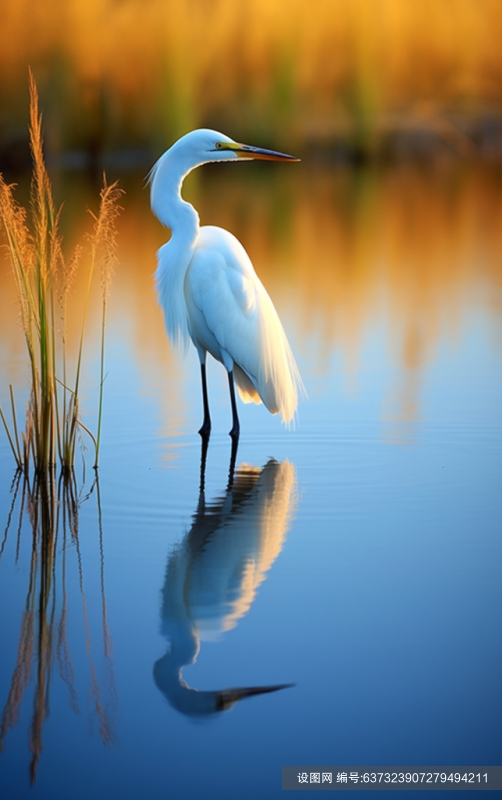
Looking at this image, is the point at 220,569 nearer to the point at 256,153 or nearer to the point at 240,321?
the point at 240,321

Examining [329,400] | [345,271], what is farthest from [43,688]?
[345,271]

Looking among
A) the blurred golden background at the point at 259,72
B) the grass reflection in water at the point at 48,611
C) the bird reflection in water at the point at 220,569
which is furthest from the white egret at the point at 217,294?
the blurred golden background at the point at 259,72

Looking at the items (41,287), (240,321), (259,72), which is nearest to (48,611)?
(41,287)

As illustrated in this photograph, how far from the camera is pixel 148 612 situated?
2.87m

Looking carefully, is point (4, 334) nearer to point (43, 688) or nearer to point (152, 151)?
point (43, 688)

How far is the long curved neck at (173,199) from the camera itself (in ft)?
16.0

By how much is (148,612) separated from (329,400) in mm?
2727

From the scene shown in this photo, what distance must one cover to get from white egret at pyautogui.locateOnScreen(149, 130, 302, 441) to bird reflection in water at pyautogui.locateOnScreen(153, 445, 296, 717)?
608 mm

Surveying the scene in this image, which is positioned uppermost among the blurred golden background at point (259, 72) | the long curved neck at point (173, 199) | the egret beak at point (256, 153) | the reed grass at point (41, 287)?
the blurred golden background at point (259, 72)

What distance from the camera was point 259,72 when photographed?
91.8 ft

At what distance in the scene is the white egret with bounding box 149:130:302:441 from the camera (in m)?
4.83

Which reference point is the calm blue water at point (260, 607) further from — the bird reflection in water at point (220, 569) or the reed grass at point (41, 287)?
the reed grass at point (41, 287)

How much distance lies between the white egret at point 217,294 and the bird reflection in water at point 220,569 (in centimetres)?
61

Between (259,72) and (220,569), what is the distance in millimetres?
26407
